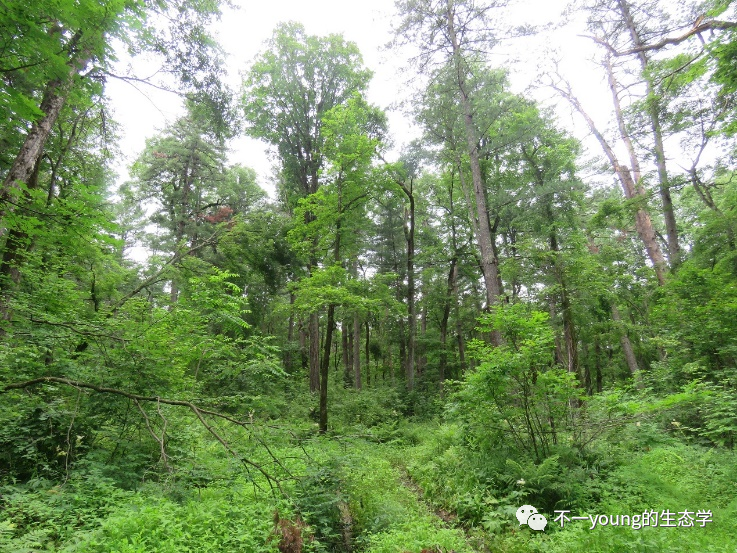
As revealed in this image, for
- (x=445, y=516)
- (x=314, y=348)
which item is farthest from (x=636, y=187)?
(x=314, y=348)

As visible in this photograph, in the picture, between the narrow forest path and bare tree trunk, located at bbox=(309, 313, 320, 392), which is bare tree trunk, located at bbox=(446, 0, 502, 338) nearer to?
Answer: the narrow forest path

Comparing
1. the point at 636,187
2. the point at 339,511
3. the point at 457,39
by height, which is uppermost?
the point at 457,39

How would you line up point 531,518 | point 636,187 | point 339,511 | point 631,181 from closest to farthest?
point 531,518 < point 339,511 < point 636,187 < point 631,181

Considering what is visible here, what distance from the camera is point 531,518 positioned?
461 cm

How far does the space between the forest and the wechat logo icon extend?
0.03 m

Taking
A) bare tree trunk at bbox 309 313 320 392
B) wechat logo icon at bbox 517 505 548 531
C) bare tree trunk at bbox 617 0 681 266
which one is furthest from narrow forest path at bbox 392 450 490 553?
bare tree trunk at bbox 617 0 681 266

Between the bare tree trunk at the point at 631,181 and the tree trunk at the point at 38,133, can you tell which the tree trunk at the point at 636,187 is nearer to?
the bare tree trunk at the point at 631,181

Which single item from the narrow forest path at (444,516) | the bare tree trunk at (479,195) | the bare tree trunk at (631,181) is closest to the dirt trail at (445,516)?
the narrow forest path at (444,516)

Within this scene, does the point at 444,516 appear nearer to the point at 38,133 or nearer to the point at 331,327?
the point at 331,327

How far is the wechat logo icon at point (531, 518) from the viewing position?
14.7 feet

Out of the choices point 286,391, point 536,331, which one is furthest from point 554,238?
point 286,391

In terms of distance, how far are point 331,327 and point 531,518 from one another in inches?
268

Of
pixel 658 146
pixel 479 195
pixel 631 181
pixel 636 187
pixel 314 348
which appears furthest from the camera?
pixel 314 348

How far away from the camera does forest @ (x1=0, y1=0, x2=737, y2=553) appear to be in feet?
12.6
